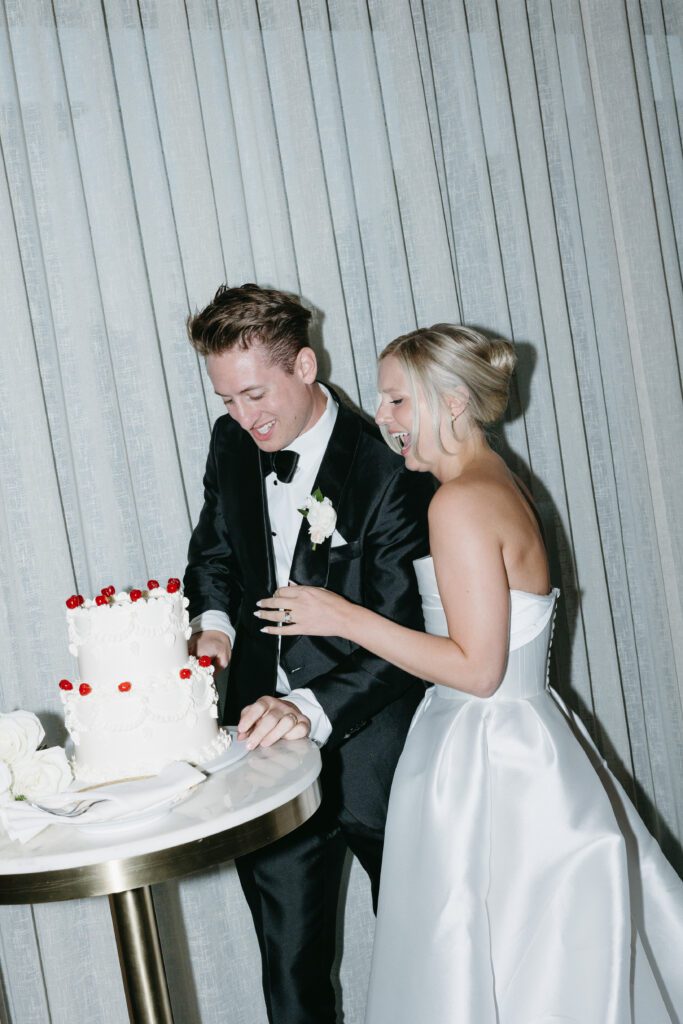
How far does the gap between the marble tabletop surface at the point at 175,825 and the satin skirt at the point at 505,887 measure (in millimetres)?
441

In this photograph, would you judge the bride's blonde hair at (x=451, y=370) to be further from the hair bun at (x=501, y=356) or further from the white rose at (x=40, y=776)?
the white rose at (x=40, y=776)

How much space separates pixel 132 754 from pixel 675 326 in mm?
2434

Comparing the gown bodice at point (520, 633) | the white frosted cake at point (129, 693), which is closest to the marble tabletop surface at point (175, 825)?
the white frosted cake at point (129, 693)

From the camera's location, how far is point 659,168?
3.26 meters

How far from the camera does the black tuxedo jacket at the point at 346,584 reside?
7.47 ft

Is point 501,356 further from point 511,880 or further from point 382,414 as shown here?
point 511,880

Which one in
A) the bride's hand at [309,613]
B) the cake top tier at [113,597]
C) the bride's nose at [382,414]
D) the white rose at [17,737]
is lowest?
the white rose at [17,737]

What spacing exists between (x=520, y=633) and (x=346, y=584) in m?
0.44

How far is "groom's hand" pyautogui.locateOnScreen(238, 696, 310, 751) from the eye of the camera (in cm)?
194

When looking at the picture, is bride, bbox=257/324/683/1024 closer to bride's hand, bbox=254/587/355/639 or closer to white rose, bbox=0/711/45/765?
bride's hand, bbox=254/587/355/639

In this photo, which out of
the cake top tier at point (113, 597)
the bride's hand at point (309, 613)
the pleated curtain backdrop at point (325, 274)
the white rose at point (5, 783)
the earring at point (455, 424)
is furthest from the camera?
the pleated curtain backdrop at point (325, 274)

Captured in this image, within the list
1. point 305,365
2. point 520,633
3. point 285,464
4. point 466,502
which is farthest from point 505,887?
point 305,365

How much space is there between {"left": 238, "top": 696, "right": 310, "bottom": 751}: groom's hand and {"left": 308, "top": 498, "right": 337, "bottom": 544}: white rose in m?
0.43

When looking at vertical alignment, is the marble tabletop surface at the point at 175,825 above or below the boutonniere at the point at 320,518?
below
